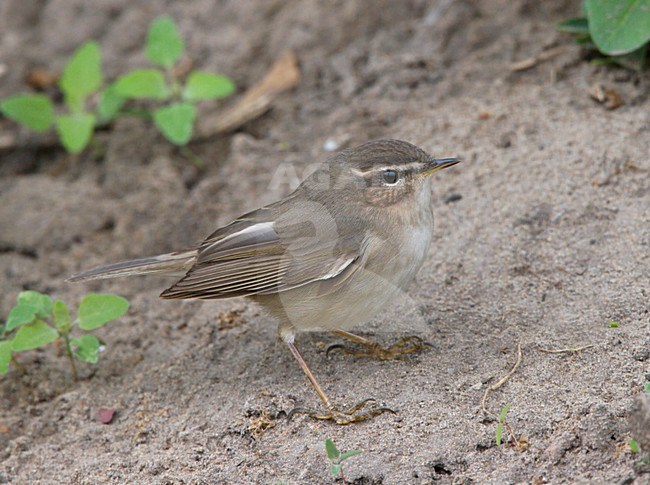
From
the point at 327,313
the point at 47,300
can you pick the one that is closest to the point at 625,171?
the point at 327,313

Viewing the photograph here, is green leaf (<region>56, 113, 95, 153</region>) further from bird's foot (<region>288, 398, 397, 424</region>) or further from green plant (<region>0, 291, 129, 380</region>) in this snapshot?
bird's foot (<region>288, 398, 397, 424</region>)

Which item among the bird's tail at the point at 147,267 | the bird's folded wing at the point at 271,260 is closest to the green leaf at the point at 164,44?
the bird's tail at the point at 147,267

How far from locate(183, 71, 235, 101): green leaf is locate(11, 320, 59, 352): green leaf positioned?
264 centimetres

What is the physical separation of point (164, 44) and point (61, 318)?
286 centimetres

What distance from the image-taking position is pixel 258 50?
7840mm

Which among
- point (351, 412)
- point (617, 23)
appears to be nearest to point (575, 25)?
point (617, 23)

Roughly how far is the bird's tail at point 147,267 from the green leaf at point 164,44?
7.73 feet

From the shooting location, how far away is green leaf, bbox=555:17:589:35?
6309 mm

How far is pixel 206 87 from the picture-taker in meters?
7.08

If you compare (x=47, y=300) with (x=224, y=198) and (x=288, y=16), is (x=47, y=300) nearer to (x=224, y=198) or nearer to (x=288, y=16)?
(x=224, y=198)

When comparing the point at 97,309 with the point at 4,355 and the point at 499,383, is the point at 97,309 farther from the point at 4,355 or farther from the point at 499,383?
the point at 499,383

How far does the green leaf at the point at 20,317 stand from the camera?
195 inches

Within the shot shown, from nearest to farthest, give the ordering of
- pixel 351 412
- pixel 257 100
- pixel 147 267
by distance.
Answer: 1. pixel 351 412
2. pixel 147 267
3. pixel 257 100

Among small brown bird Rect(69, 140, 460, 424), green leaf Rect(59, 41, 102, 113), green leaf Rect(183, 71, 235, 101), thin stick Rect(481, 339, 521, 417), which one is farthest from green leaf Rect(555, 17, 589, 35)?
green leaf Rect(59, 41, 102, 113)
